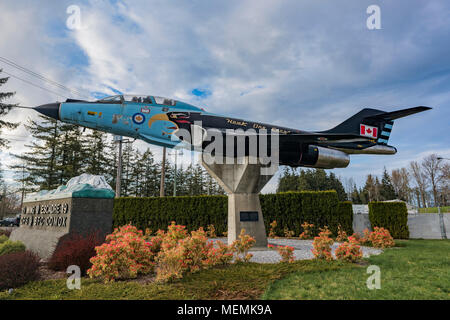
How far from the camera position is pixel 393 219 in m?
18.1

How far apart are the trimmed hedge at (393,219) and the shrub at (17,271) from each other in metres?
19.6

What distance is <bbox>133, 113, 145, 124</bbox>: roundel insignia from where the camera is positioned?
9758mm

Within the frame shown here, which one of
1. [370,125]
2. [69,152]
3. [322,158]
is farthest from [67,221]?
[69,152]

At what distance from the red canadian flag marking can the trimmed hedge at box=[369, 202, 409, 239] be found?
25.0 ft

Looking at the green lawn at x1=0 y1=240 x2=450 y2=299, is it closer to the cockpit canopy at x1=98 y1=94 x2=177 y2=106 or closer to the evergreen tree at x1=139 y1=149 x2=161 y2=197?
the cockpit canopy at x1=98 y1=94 x2=177 y2=106

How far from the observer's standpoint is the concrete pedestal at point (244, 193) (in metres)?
11.4

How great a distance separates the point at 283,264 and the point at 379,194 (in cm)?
8169

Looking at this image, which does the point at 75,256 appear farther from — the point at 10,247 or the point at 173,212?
the point at 173,212

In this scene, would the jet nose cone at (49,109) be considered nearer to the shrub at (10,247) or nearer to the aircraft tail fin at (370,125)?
the shrub at (10,247)

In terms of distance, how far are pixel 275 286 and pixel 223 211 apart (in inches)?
549

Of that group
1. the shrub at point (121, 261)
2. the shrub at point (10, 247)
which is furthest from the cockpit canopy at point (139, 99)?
the shrub at point (10, 247)

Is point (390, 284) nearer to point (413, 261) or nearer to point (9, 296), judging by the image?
point (413, 261)

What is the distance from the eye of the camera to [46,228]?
11.1 meters

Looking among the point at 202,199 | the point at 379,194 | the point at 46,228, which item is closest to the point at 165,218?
the point at 202,199
